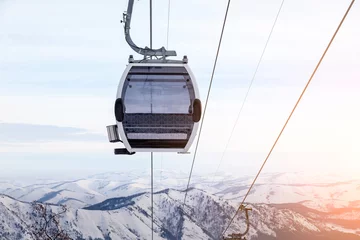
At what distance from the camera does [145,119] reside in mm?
13312

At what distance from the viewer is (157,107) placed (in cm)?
1318

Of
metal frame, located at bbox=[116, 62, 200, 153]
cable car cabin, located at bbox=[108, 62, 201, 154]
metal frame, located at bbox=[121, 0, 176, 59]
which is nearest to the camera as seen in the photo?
metal frame, located at bbox=[121, 0, 176, 59]

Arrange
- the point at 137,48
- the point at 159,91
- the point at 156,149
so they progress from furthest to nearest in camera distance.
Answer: the point at 156,149, the point at 159,91, the point at 137,48

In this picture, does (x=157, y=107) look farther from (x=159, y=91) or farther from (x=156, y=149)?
(x=156, y=149)

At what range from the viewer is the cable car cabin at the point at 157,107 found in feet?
42.3

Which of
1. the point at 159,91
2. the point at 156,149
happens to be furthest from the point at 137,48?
the point at 156,149

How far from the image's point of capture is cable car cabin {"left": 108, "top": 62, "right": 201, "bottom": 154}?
12.9 meters

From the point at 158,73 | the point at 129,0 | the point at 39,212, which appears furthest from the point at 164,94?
the point at 39,212

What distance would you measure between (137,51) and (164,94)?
1024 mm

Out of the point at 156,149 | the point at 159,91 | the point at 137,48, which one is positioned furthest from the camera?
the point at 156,149

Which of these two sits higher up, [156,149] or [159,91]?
[159,91]

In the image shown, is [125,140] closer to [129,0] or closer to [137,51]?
[137,51]

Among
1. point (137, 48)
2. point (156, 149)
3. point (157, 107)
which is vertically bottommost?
point (156, 149)

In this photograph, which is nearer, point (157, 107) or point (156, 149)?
point (157, 107)
